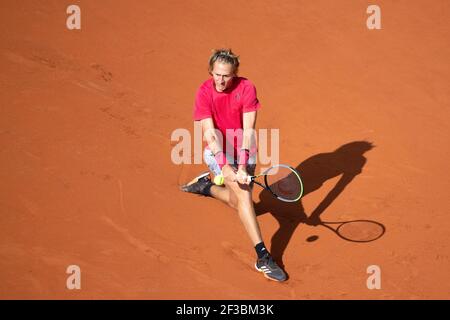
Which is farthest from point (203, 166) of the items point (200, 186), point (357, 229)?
point (357, 229)

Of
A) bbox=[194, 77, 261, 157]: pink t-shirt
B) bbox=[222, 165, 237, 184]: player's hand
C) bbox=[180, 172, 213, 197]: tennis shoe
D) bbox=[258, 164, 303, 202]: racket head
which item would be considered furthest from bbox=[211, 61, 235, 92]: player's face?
bbox=[180, 172, 213, 197]: tennis shoe

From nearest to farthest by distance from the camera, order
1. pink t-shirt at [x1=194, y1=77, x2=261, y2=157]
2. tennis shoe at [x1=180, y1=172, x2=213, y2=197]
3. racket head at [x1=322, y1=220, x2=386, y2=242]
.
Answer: pink t-shirt at [x1=194, y1=77, x2=261, y2=157] < racket head at [x1=322, y1=220, x2=386, y2=242] < tennis shoe at [x1=180, y1=172, x2=213, y2=197]

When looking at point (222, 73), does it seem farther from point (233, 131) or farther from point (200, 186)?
point (200, 186)

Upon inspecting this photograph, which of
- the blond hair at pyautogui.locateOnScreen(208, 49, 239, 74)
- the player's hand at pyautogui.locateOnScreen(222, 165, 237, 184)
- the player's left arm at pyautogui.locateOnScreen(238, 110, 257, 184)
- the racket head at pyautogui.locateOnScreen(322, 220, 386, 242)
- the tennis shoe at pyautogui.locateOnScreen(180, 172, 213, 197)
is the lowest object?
the racket head at pyautogui.locateOnScreen(322, 220, 386, 242)

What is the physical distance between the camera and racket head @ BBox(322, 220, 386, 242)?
5316mm

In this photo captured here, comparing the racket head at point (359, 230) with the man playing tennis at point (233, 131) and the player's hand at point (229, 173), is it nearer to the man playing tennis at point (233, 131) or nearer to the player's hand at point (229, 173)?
the man playing tennis at point (233, 131)

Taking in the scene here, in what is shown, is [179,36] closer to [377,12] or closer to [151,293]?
[377,12]

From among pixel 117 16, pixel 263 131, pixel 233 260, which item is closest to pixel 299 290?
pixel 233 260

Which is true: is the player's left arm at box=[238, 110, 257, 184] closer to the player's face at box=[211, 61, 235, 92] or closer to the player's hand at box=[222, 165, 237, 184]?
the player's hand at box=[222, 165, 237, 184]

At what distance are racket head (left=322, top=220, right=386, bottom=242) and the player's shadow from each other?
23 centimetres

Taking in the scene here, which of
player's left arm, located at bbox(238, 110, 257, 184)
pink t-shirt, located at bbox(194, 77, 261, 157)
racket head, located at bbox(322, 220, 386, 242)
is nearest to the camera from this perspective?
player's left arm, located at bbox(238, 110, 257, 184)

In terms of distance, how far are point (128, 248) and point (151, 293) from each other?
0.55 meters

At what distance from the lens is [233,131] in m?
5.24

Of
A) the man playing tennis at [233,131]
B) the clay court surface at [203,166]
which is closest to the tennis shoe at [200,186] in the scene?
the clay court surface at [203,166]
